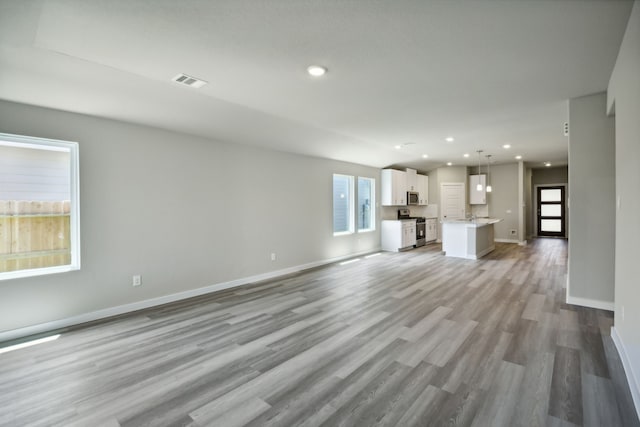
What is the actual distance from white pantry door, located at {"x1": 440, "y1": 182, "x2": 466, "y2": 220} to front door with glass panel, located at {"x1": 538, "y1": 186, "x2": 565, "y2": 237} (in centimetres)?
414

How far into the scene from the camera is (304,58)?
2.69 meters

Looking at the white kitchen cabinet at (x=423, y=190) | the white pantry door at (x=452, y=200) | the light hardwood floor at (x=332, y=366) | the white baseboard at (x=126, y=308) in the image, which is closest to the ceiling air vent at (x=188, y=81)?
the light hardwood floor at (x=332, y=366)

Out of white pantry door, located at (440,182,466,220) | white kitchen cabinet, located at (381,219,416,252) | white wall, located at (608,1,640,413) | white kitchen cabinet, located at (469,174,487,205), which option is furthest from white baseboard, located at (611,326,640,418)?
white kitchen cabinet, located at (469,174,487,205)

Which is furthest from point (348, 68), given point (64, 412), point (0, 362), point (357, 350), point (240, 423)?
point (0, 362)

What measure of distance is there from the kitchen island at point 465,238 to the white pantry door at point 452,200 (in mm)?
2528

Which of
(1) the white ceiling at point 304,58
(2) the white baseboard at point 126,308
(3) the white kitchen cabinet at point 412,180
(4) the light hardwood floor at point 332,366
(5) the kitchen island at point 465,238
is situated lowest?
(4) the light hardwood floor at point 332,366

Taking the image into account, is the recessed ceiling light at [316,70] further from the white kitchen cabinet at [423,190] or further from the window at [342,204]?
the white kitchen cabinet at [423,190]

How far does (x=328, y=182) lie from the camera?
709 centimetres

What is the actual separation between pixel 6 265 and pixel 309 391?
3550 mm

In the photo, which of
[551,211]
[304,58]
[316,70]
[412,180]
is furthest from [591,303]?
[551,211]

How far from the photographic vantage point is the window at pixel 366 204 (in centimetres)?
828

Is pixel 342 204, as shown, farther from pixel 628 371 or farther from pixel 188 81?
pixel 628 371

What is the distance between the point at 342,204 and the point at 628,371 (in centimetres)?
588

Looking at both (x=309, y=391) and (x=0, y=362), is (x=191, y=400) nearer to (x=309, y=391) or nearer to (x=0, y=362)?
(x=309, y=391)
